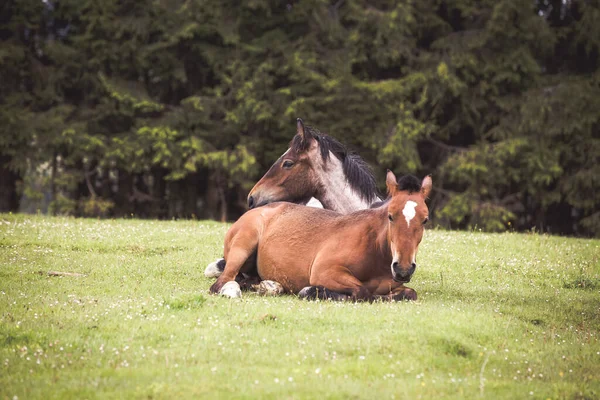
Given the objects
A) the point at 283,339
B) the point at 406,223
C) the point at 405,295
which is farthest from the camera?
the point at 405,295

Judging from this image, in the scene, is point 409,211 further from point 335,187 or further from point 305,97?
point 305,97

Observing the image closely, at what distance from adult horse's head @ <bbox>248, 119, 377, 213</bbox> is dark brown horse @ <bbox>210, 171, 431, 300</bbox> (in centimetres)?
141

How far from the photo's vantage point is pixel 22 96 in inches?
1236

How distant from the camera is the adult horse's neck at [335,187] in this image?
1332cm

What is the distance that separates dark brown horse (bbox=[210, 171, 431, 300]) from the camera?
30.9 feet

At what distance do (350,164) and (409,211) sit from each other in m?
4.09

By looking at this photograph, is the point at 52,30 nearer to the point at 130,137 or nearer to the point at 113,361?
the point at 130,137

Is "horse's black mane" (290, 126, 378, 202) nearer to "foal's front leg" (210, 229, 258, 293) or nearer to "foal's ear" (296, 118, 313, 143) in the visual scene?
"foal's ear" (296, 118, 313, 143)

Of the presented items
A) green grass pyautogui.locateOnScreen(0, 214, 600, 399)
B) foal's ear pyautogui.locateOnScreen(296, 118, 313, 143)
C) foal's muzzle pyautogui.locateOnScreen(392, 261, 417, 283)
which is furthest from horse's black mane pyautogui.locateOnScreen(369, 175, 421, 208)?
foal's ear pyautogui.locateOnScreen(296, 118, 313, 143)

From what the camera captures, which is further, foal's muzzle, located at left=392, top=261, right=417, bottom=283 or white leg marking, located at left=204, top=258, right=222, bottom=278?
white leg marking, located at left=204, top=258, right=222, bottom=278

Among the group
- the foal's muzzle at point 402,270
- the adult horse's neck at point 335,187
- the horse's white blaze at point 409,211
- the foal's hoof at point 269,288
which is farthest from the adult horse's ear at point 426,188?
the adult horse's neck at point 335,187

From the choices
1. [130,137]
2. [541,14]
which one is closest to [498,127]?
[541,14]

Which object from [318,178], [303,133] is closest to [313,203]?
[318,178]

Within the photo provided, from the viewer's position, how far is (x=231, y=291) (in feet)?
34.2
